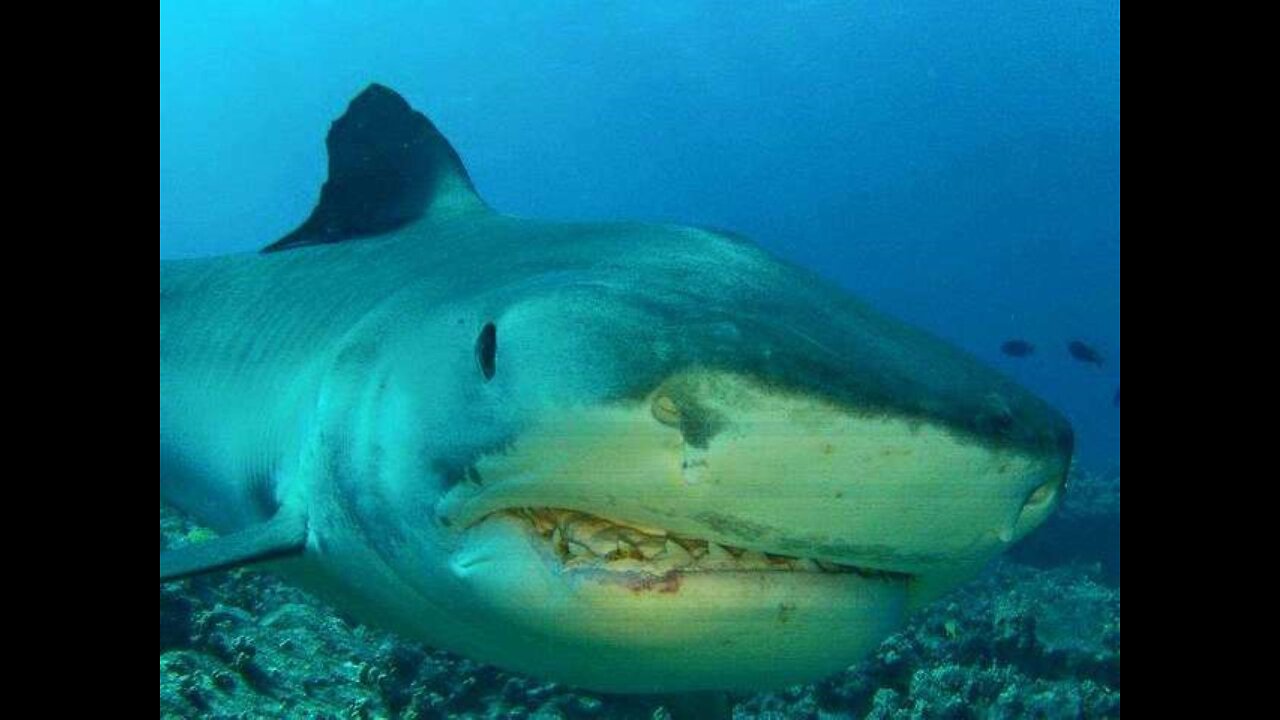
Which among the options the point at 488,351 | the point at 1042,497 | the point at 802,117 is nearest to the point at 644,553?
the point at 488,351

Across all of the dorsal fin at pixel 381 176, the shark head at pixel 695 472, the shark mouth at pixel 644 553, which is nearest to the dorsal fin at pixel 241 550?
the shark head at pixel 695 472

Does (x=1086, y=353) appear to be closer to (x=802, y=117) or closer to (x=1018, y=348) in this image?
(x=1018, y=348)

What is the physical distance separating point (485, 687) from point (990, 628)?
371cm

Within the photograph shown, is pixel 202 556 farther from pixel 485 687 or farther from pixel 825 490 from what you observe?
pixel 485 687

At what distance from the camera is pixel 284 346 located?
3.48m

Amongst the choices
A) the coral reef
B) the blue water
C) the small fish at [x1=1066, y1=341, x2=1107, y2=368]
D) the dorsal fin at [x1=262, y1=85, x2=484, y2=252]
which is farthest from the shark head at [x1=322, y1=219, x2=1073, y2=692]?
the blue water

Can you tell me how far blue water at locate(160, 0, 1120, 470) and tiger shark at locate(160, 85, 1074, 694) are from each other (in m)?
70.3

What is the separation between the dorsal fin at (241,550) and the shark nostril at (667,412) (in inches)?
61.5

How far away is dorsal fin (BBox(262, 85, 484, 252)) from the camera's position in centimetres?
427

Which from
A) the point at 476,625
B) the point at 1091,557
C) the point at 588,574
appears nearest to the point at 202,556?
the point at 476,625

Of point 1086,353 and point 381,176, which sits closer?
point 381,176

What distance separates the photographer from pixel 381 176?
14.3 feet

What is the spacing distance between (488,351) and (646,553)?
54cm

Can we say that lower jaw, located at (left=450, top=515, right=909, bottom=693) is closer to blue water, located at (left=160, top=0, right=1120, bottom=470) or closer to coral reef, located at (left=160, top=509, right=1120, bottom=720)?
coral reef, located at (left=160, top=509, right=1120, bottom=720)
